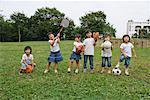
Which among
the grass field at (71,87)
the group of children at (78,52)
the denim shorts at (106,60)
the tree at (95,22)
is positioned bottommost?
the grass field at (71,87)

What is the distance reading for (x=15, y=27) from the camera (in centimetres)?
6175

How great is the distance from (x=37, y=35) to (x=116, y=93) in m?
56.4

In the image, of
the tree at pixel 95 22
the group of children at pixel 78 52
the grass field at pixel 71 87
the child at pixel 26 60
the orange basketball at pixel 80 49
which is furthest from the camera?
the tree at pixel 95 22

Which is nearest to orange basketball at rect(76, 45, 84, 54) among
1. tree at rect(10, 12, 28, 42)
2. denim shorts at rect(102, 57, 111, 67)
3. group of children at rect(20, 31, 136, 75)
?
group of children at rect(20, 31, 136, 75)

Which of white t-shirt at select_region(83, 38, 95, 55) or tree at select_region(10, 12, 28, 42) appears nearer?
white t-shirt at select_region(83, 38, 95, 55)

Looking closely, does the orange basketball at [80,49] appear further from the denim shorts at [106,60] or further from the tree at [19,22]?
the tree at [19,22]

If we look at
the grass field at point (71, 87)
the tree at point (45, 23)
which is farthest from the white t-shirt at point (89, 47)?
the tree at point (45, 23)

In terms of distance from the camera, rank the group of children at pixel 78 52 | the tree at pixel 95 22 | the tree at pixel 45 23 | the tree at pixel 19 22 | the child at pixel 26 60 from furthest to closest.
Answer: the tree at pixel 45 23 < the tree at pixel 19 22 < the tree at pixel 95 22 < the group of children at pixel 78 52 < the child at pixel 26 60

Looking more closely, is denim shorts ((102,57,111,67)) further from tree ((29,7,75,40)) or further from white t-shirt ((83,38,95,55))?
tree ((29,7,75,40))

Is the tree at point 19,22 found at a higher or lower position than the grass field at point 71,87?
higher

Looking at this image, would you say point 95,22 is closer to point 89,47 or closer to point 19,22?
point 19,22

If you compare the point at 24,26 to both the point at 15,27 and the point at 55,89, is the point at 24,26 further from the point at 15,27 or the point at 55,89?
the point at 55,89

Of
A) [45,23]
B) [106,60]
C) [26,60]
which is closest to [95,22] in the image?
[45,23]

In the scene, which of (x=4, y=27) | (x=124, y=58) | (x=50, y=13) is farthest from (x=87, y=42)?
(x=50, y=13)
